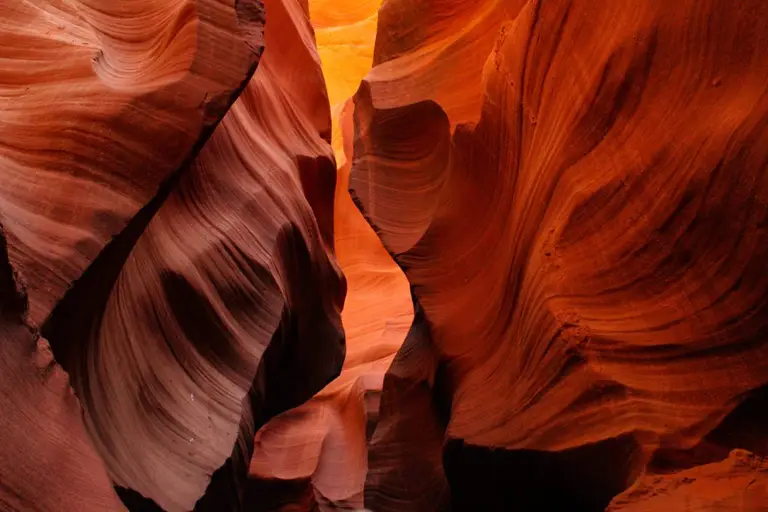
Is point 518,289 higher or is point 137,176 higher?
point 137,176

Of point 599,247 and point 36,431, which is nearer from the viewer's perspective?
point 36,431

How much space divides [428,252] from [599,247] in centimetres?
115

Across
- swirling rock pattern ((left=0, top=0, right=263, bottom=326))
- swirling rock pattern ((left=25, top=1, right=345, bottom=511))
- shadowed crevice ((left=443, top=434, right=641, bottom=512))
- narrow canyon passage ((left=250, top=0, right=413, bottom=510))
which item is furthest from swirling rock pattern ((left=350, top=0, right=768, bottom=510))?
narrow canyon passage ((left=250, top=0, right=413, bottom=510))

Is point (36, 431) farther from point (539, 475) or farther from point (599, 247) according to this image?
point (599, 247)

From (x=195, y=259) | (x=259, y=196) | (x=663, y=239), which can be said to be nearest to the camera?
(x=663, y=239)

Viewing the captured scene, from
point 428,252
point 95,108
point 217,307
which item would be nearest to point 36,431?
point 95,108

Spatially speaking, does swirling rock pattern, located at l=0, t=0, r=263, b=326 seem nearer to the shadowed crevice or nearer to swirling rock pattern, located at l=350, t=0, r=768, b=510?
swirling rock pattern, located at l=350, t=0, r=768, b=510

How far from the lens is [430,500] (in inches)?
157

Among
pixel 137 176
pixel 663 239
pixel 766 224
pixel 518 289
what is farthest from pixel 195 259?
pixel 766 224

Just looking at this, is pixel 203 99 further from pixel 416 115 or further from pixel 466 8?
pixel 466 8

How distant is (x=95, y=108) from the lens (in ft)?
9.64

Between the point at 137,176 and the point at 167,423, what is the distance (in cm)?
86

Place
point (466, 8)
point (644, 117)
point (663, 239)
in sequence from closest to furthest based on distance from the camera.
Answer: point (663, 239) → point (644, 117) → point (466, 8)

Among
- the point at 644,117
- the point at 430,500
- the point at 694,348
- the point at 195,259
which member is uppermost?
the point at 644,117
